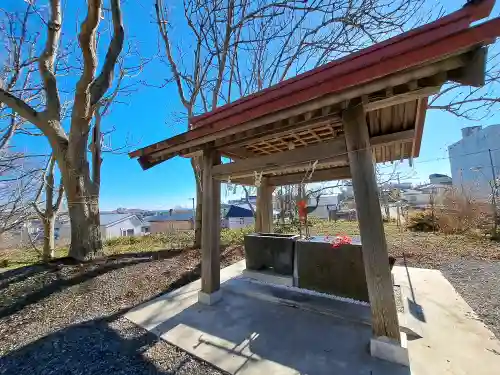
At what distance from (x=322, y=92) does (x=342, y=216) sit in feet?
51.7

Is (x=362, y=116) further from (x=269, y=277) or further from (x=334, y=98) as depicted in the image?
(x=269, y=277)

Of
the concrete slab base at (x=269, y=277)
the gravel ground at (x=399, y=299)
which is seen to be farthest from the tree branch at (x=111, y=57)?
the gravel ground at (x=399, y=299)

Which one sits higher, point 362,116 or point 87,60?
point 87,60

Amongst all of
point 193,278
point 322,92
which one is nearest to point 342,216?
point 193,278

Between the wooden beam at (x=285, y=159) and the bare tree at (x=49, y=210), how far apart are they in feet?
21.5

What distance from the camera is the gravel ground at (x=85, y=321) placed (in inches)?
83.2

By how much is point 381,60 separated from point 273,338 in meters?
2.75

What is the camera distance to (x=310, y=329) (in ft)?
8.45

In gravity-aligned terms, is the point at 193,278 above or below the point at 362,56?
below

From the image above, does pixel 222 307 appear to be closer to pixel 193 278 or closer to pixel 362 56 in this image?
pixel 193 278

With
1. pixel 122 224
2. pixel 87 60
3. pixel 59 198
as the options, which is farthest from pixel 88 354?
pixel 122 224

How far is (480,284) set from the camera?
12.2 ft

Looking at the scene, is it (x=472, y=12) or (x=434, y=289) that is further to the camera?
(x=434, y=289)

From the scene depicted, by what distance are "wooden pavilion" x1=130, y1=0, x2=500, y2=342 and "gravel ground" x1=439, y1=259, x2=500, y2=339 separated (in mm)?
1805
